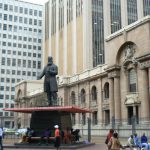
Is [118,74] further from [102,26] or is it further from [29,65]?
[29,65]

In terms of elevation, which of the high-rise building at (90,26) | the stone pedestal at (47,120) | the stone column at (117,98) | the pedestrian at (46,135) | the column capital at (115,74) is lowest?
the pedestrian at (46,135)

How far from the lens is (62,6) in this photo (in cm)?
10238

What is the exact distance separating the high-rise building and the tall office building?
1106 inches

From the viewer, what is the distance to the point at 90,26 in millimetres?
85062

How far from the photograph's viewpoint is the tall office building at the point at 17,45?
385ft

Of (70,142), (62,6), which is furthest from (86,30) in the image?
(70,142)

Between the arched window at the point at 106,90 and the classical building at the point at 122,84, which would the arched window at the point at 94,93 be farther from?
the arched window at the point at 106,90

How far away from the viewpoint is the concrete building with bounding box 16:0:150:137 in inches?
1753

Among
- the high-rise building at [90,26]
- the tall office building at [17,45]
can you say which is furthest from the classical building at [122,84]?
the tall office building at [17,45]

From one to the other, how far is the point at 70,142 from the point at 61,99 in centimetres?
4095

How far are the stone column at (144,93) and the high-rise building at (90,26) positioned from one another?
A: 37.2 m

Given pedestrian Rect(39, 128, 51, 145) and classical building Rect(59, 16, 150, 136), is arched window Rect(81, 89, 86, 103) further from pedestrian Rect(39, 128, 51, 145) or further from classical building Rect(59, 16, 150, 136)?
pedestrian Rect(39, 128, 51, 145)

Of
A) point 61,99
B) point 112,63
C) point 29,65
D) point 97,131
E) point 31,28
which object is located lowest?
point 97,131

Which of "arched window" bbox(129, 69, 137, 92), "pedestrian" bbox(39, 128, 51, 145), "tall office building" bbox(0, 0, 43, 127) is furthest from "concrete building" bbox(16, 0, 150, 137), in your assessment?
"tall office building" bbox(0, 0, 43, 127)
